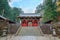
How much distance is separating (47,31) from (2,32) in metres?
6.68

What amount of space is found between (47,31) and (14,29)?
4.90m

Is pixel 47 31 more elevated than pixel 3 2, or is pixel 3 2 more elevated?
pixel 3 2

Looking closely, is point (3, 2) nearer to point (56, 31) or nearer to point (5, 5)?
point (5, 5)

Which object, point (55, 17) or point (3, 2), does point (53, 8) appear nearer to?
point (55, 17)

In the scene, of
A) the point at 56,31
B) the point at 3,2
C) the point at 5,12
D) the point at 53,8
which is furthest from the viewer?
the point at 5,12

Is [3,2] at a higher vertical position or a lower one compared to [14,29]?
higher

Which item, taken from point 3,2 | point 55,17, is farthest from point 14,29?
point 3,2

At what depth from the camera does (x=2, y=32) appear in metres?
20.8

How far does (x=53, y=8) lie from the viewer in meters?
37.4

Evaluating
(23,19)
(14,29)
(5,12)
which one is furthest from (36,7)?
(14,29)

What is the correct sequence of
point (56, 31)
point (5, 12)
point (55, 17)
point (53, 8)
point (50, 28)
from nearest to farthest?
point (56, 31)
point (50, 28)
point (55, 17)
point (53, 8)
point (5, 12)

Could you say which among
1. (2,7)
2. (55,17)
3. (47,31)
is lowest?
(47,31)

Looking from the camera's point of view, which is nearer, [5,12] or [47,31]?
[47,31]

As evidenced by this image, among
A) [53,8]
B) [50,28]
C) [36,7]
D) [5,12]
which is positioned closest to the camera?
[50,28]
